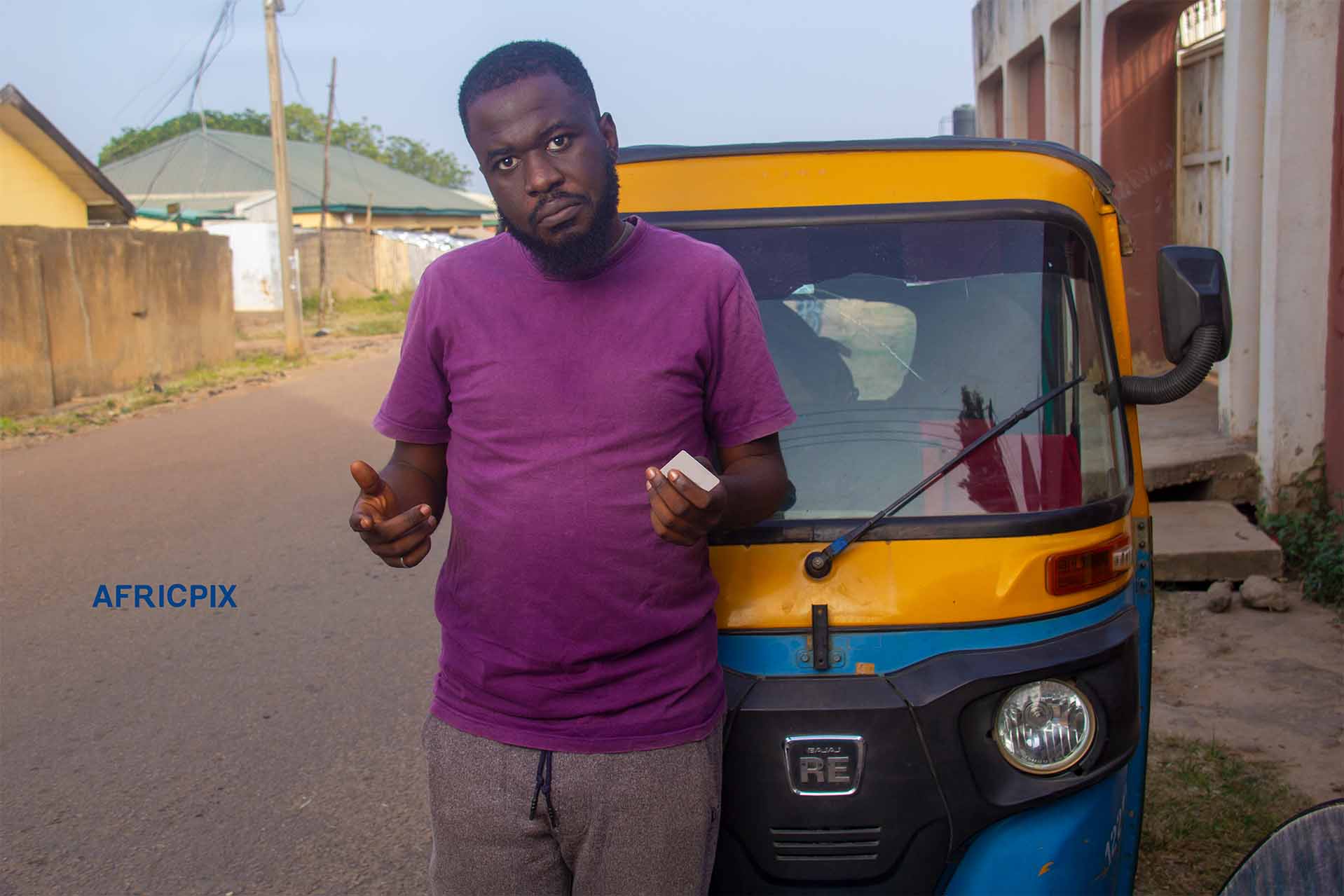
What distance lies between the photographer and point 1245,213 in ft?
22.7

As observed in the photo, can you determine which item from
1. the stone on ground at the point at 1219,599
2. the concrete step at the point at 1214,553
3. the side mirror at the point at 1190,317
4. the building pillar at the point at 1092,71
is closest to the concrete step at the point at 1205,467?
the concrete step at the point at 1214,553

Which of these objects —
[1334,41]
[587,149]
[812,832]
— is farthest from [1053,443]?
[1334,41]

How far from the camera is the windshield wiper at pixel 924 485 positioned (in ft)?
7.72

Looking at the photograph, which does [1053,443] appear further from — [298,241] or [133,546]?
[298,241]

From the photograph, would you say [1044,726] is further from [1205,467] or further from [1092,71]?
[1092,71]

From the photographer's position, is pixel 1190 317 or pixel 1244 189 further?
pixel 1244 189

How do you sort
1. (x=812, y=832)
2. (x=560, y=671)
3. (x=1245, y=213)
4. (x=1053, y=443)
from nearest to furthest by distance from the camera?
1. (x=560, y=671)
2. (x=812, y=832)
3. (x=1053, y=443)
4. (x=1245, y=213)

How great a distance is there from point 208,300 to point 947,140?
1723 centimetres

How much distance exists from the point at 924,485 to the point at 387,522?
1.05 meters

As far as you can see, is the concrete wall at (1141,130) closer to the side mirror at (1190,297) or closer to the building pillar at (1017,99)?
the building pillar at (1017,99)

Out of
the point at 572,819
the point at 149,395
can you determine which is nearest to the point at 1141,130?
the point at 572,819

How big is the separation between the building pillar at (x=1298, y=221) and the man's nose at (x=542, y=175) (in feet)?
17.6

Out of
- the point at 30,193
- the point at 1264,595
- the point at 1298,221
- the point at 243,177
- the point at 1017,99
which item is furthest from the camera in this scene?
the point at 243,177

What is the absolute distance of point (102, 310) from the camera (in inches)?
589
